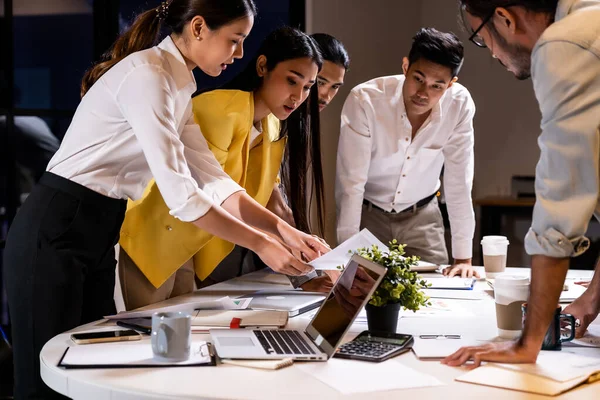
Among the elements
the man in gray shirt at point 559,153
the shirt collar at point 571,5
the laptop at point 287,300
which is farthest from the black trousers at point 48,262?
the shirt collar at point 571,5

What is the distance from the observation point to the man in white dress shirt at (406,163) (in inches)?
129

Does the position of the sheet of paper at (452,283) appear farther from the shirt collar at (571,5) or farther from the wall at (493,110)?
the wall at (493,110)

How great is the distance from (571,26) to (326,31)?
333cm

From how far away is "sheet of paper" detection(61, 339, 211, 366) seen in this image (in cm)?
145

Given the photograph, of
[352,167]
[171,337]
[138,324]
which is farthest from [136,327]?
[352,167]

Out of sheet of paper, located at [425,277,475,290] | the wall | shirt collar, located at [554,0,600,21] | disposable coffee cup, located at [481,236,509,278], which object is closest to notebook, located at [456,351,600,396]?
shirt collar, located at [554,0,600,21]

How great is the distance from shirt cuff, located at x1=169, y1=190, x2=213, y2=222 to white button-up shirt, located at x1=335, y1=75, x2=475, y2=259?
152 centimetres

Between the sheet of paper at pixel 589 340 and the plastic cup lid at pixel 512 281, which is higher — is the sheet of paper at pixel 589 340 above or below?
below

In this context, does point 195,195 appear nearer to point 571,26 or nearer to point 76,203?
point 76,203

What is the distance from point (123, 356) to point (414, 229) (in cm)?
205

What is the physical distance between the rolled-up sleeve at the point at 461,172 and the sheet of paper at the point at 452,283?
76 cm

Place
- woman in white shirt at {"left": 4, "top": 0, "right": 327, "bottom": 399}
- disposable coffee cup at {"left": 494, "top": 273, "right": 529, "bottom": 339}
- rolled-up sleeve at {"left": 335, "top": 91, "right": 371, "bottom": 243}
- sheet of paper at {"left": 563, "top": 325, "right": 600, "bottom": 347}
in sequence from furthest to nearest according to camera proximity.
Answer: rolled-up sleeve at {"left": 335, "top": 91, "right": 371, "bottom": 243} → woman in white shirt at {"left": 4, "top": 0, "right": 327, "bottom": 399} → disposable coffee cup at {"left": 494, "top": 273, "right": 529, "bottom": 339} → sheet of paper at {"left": 563, "top": 325, "right": 600, "bottom": 347}

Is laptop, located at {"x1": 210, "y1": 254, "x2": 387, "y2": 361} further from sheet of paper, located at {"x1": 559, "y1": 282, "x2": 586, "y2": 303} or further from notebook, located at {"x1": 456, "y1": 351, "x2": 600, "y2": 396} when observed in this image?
sheet of paper, located at {"x1": 559, "y1": 282, "x2": 586, "y2": 303}

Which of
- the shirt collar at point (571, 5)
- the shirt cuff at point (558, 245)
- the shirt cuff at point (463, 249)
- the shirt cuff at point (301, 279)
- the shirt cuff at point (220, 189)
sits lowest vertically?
the shirt cuff at point (463, 249)
